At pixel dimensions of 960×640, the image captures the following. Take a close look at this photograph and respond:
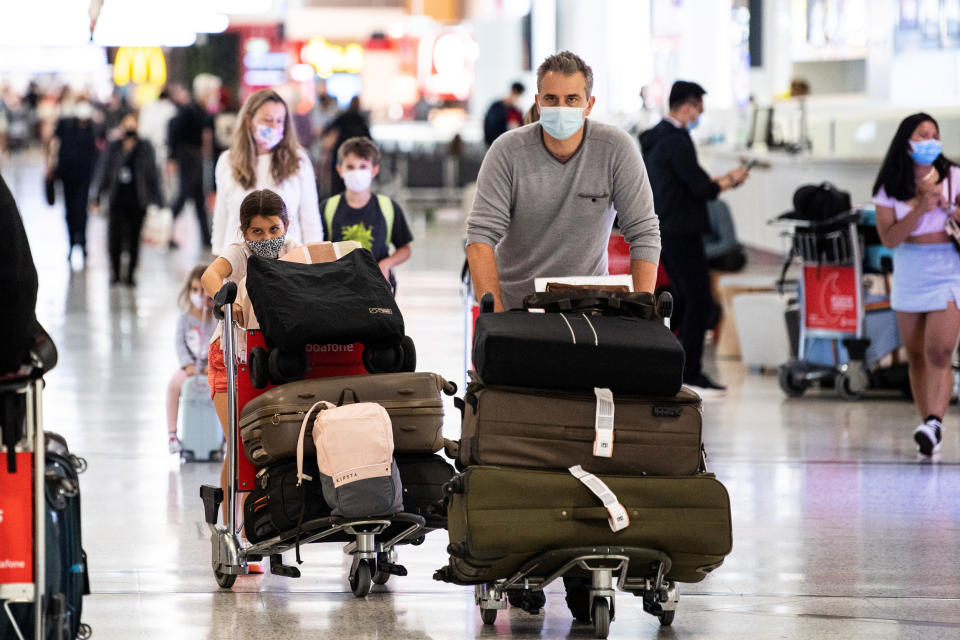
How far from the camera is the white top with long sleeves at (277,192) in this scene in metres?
7.14

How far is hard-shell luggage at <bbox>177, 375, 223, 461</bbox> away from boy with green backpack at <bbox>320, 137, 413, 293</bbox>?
1023 mm

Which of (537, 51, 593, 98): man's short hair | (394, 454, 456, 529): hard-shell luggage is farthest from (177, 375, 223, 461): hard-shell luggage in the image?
(537, 51, 593, 98): man's short hair

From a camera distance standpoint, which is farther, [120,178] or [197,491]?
[120,178]

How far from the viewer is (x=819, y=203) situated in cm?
938

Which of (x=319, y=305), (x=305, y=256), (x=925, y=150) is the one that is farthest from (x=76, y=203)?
(x=319, y=305)

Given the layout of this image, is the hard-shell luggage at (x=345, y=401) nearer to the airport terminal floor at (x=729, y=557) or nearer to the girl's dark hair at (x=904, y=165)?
the airport terminal floor at (x=729, y=557)

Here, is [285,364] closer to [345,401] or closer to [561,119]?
[345,401]

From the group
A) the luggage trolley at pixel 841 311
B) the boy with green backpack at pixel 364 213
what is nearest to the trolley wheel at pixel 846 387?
the luggage trolley at pixel 841 311

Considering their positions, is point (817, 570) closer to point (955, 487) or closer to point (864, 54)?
point (955, 487)

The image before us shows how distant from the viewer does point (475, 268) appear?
4812mm

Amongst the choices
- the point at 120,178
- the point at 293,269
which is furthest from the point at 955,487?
the point at 120,178

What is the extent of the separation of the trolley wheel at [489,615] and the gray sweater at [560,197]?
1.07 meters

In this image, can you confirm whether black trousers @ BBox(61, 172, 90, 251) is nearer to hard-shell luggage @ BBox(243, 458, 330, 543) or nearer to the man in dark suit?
the man in dark suit

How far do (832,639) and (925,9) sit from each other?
1048 cm
